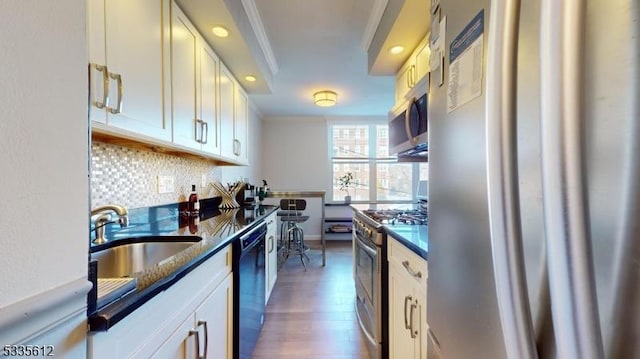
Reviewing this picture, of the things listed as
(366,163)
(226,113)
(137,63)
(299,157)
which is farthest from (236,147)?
(366,163)

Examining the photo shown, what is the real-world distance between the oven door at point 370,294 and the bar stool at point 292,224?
174 cm

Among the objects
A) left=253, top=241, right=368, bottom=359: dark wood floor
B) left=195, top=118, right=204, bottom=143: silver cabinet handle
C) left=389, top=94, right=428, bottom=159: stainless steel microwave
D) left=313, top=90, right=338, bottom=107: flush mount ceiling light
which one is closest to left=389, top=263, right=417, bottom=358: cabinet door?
left=253, top=241, right=368, bottom=359: dark wood floor

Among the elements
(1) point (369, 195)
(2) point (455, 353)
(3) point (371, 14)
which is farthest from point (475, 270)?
(1) point (369, 195)

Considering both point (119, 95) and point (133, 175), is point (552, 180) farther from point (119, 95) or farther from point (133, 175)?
point (133, 175)

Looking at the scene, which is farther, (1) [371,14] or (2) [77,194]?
(1) [371,14]

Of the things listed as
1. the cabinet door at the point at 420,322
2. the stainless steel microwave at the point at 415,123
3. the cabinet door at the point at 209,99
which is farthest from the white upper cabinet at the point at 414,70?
the cabinet door at the point at 209,99

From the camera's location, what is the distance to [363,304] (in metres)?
2.21

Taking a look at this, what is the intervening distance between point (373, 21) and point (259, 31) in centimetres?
96

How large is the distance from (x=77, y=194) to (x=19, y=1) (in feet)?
1.01

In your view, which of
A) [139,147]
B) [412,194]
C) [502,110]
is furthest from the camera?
[412,194]

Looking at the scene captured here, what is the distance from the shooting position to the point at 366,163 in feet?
19.1

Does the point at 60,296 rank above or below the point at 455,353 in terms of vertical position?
above

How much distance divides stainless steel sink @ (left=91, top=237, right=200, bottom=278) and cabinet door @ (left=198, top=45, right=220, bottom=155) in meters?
0.78

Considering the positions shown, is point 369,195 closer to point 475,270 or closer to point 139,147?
point 139,147
